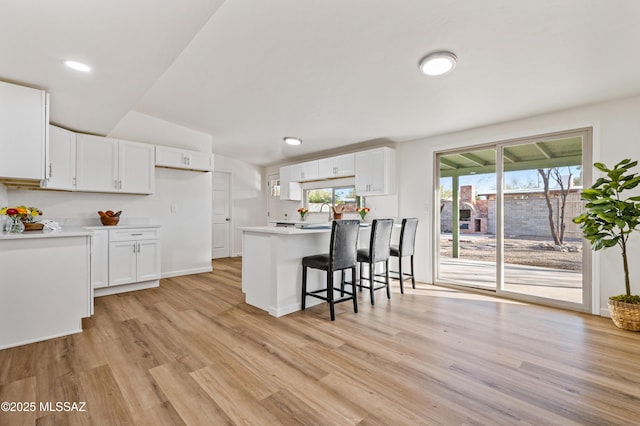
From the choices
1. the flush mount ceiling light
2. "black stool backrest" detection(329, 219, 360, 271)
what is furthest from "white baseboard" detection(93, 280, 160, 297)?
the flush mount ceiling light

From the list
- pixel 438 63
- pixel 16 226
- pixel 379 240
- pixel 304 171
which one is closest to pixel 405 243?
pixel 379 240

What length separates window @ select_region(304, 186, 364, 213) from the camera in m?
5.50

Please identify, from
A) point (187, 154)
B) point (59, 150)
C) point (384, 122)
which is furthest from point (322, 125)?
point (59, 150)

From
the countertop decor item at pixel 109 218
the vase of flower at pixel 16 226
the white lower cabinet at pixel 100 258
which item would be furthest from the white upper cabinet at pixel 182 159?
the vase of flower at pixel 16 226

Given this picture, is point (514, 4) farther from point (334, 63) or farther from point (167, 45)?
point (167, 45)

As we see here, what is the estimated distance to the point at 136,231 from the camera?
13.0 ft

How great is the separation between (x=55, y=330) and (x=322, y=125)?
3.66 metres

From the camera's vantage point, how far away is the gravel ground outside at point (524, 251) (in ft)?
11.3

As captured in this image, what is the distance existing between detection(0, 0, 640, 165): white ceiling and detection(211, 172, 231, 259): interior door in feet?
9.61

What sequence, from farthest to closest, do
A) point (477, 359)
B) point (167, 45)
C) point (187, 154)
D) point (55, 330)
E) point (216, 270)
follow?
point (216, 270) → point (187, 154) → point (55, 330) → point (477, 359) → point (167, 45)

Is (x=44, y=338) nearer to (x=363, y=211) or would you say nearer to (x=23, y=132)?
(x=23, y=132)

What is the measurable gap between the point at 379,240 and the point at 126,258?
332cm

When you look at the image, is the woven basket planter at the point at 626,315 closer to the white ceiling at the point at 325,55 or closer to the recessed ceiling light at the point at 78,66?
the white ceiling at the point at 325,55

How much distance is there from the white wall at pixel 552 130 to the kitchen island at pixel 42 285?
13.6 feet
